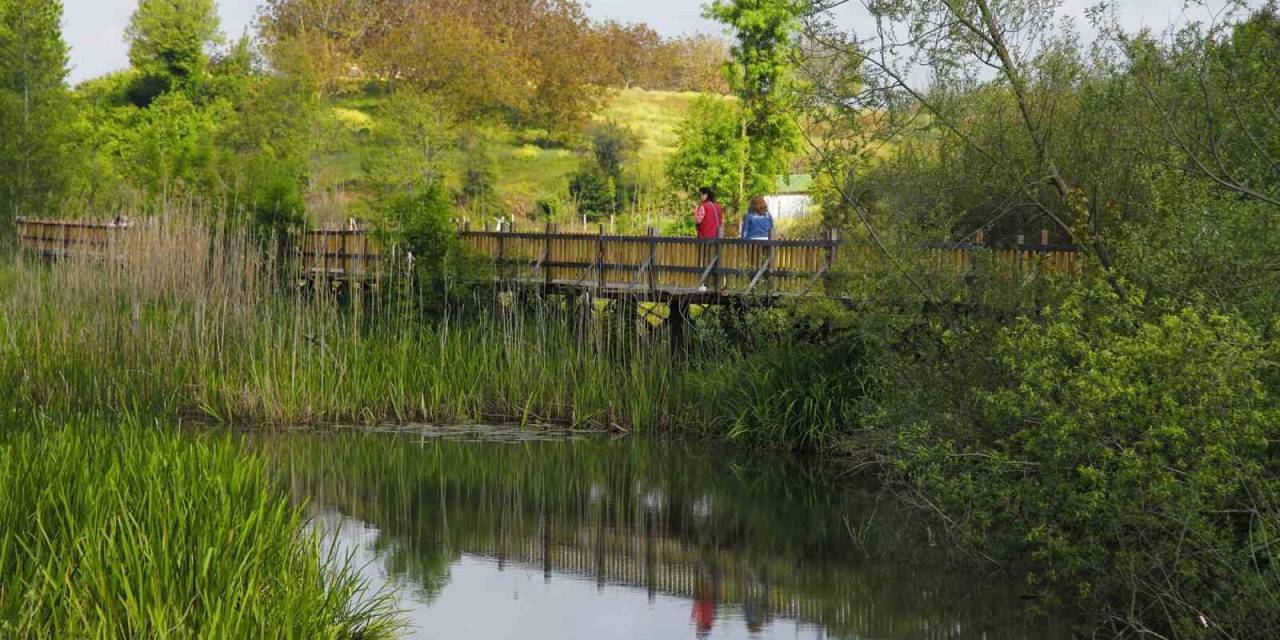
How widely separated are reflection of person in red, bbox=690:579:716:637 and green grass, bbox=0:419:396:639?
2338mm

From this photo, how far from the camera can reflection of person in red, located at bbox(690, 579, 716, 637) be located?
10.8 metres

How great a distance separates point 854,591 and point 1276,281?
13.3 feet

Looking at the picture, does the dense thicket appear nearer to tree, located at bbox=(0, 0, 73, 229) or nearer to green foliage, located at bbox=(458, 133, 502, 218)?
tree, located at bbox=(0, 0, 73, 229)

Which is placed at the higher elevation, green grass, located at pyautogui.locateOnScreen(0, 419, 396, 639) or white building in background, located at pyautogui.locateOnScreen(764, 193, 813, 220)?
white building in background, located at pyautogui.locateOnScreen(764, 193, 813, 220)

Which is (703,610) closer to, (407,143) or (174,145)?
(174,145)

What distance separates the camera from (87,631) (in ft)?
22.3

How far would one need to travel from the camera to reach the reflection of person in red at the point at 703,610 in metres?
10.8

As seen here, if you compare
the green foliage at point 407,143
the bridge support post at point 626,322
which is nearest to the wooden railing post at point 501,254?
the bridge support post at point 626,322

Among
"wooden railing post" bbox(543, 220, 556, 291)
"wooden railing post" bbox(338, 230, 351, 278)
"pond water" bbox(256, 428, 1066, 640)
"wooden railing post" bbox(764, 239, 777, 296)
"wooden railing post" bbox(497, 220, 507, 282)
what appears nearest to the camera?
"pond water" bbox(256, 428, 1066, 640)

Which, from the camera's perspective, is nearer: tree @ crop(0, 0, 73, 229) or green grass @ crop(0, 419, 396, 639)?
green grass @ crop(0, 419, 396, 639)

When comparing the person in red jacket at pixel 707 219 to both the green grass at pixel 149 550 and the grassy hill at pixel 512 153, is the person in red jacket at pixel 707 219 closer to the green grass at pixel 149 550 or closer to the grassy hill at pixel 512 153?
the green grass at pixel 149 550

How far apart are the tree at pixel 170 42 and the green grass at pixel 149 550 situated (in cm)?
6207

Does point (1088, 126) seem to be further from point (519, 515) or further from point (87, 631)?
point (87, 631)

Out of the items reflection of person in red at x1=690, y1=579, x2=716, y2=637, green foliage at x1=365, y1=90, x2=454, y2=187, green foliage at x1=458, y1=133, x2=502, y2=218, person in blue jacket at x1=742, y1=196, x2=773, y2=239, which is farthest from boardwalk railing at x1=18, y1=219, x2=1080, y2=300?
green foliage at x1=458, y1=133, x2=502, y2=218
